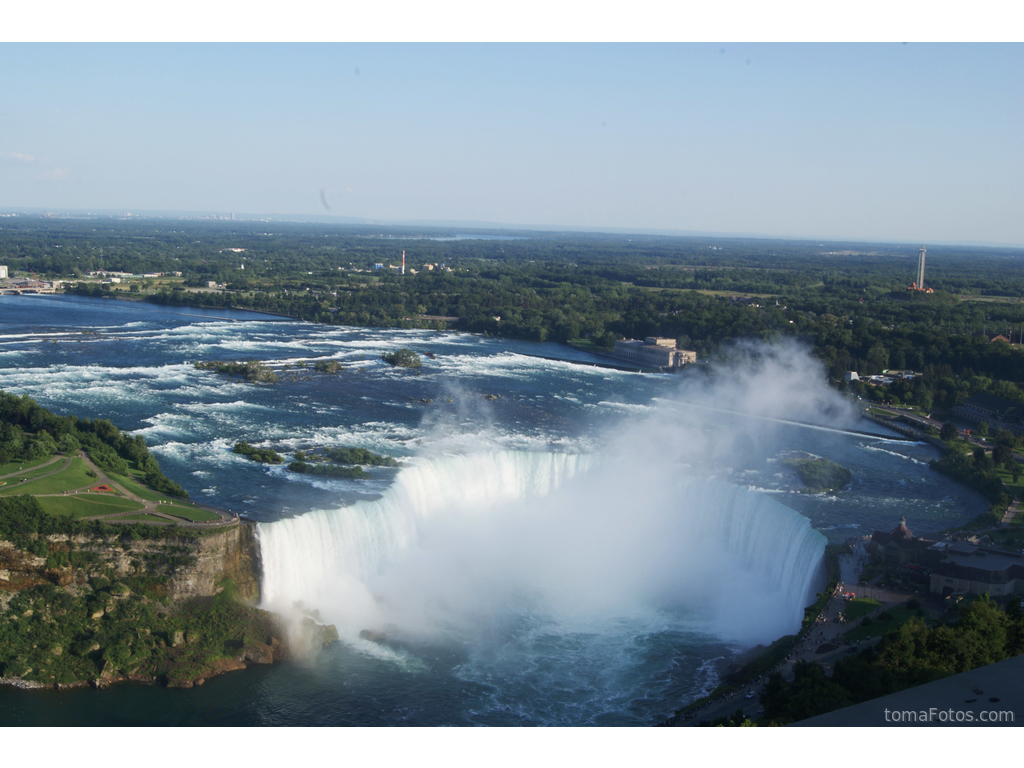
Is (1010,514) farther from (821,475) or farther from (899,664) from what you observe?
(899,664)

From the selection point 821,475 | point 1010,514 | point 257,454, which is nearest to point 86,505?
point 257,454

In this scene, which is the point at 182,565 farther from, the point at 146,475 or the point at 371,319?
the point at 371,319

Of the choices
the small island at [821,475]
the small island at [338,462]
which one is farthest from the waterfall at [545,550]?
the small island at [821,475]

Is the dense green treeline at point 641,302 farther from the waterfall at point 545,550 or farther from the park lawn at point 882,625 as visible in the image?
the park lawn at point 882,625

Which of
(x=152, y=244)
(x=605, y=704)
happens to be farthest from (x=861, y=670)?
(x=152, y=244)

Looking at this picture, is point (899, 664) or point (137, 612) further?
point (137, 612)
